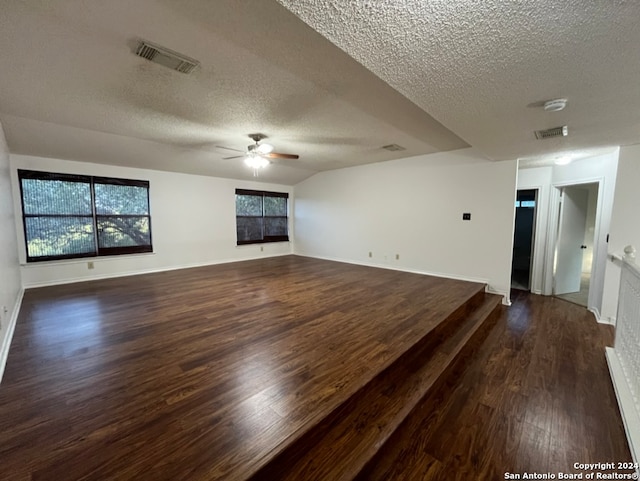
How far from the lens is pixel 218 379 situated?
1989 millimetres

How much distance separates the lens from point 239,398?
5.86 ft

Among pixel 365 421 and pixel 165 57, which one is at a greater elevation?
pixel 165 57

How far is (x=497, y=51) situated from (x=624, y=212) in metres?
3.60

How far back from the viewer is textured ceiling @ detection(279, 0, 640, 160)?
1229 mm

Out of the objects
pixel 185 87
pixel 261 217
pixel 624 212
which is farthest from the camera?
pixel 261 217

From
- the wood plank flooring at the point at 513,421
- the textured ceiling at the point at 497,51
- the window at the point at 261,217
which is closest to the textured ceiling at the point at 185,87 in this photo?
the textured ceiling at the point at 497,51

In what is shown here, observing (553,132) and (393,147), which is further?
(393,147)

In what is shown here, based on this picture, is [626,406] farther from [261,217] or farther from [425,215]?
[261,217]

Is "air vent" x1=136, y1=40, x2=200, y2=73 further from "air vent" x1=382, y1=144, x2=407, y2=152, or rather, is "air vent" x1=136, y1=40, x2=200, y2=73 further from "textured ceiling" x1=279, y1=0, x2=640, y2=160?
"air vent" x1=382, y1=144, x2=407, y2=152

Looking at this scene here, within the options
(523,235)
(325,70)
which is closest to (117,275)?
(325,70)

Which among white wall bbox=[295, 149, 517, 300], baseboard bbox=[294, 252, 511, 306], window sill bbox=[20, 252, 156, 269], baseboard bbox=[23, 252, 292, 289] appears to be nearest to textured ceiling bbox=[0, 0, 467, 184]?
white wall bbox=[295, 149, 517, 300]

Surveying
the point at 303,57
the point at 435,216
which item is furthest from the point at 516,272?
the point at 303,57

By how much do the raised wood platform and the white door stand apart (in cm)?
213

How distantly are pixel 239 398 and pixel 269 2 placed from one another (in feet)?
7.86
